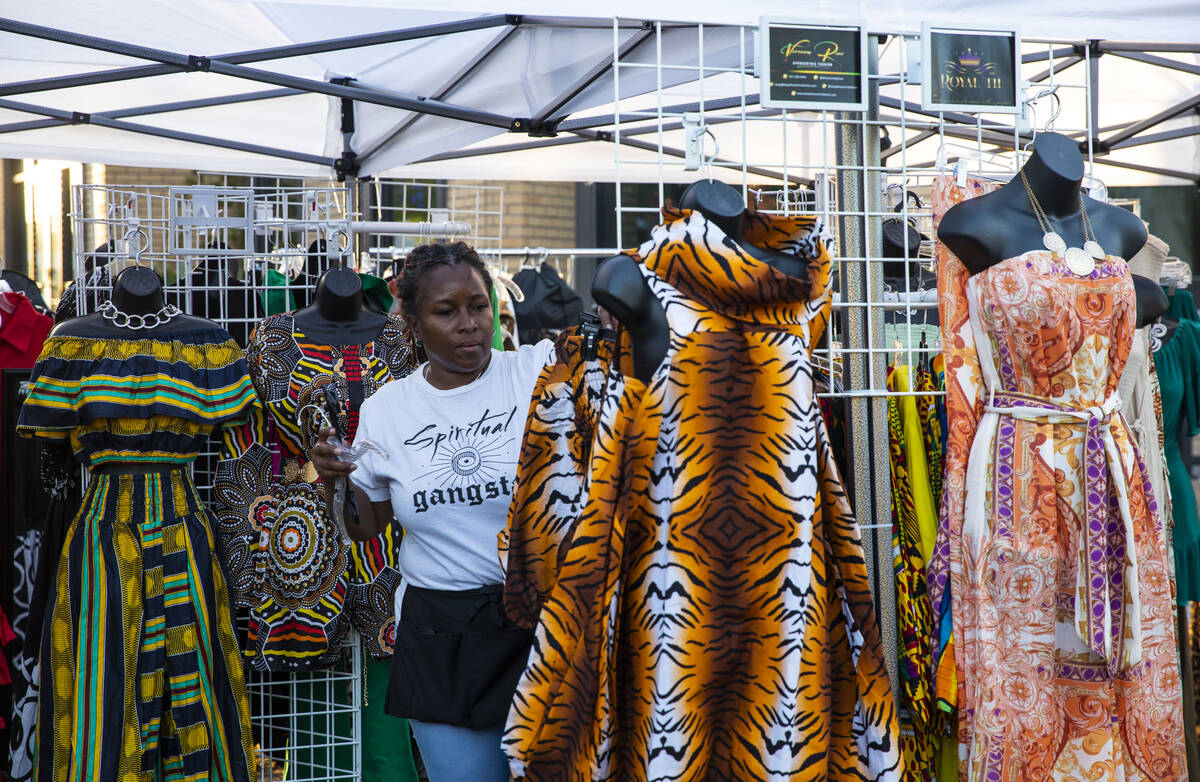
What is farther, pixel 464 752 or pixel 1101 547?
pixel 1101 547

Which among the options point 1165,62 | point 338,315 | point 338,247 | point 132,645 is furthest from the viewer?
point 1165,62

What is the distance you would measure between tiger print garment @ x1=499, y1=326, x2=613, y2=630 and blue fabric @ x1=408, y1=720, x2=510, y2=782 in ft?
0.97

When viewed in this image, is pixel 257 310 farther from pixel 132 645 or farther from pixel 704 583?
pixel 704 583

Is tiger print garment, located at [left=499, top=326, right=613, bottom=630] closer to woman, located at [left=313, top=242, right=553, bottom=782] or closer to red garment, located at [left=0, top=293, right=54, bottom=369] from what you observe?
woman, located at [left=313, top=242, right=553, bottom=782]

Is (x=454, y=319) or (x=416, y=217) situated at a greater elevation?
(x=416, y=217)

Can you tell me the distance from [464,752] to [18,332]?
2.40 metres

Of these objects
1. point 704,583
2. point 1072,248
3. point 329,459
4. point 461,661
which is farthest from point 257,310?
point 1072,248

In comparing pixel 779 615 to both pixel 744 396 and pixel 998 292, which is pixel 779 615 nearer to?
pixel 744 396

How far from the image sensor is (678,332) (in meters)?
2.01

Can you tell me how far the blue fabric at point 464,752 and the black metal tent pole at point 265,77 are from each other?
3046 mm

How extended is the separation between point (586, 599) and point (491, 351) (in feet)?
2.65

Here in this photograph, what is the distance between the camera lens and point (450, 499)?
2.42m

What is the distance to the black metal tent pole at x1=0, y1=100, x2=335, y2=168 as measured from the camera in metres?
5.31

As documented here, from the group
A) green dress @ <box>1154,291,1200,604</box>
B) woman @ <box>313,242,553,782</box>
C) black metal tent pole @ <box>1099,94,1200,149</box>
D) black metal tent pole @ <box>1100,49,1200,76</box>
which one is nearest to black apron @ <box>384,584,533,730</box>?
woman @ <box>313,242,553,782</box>
